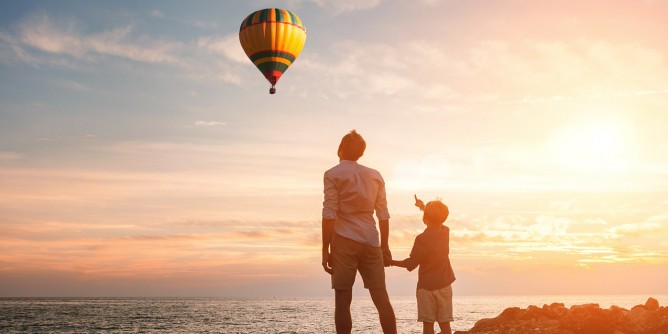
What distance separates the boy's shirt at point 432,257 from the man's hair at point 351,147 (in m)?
1.83

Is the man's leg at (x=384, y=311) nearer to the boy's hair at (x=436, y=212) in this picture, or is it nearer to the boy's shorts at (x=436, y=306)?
the boy's shorts at (x=436, y=306)

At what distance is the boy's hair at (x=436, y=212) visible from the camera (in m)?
8.34

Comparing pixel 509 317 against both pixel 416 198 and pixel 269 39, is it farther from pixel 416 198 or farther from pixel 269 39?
pixel 269 39

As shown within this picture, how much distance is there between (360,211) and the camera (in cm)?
712

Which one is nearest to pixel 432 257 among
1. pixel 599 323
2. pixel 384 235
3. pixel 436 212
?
pixel 436 212

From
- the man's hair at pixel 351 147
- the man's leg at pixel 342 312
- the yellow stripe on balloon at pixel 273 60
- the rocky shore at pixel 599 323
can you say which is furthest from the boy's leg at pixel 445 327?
the yellow stripe on balloon at pixel 273 60

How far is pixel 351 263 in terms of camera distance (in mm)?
7020

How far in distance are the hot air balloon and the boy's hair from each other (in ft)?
76.2

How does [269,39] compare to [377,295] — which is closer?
[377,295]

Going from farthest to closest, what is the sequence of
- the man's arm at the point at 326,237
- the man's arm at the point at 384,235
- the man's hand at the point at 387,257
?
the man's hand at the point at 387,257 → the man's arm at the point at 384,235 → the man's arm at the point at 326,237

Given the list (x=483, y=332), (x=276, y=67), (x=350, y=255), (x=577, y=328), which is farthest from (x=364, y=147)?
(x=276, y=67)

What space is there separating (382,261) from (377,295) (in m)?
0.42

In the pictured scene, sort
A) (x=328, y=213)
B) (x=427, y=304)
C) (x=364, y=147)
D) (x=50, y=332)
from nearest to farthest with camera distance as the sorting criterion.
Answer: (x=328, y=213)
(x=364, y=147)
(x=427, y=304)
(x=50, y=332)

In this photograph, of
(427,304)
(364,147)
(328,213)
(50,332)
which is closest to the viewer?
(328,213)
